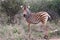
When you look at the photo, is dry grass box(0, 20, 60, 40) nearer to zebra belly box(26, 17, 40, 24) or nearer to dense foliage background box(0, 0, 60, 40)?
dense foliage background box(0, 0, 60, 40)

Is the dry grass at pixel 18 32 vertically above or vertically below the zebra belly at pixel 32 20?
below

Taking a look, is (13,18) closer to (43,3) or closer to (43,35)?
(43,35)

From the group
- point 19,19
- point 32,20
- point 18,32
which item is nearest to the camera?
point 18,32

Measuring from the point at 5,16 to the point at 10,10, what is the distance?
0.46m

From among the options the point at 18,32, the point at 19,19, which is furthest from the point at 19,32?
the point at 19,19

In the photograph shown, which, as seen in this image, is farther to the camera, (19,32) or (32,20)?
(32,20)

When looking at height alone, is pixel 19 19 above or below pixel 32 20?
above

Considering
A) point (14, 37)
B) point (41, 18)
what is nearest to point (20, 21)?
point (41, 18)

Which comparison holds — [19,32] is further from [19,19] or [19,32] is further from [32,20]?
[19,19]

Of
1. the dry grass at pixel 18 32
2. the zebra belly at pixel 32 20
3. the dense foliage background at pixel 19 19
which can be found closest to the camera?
the dry grass at pixel 18 32

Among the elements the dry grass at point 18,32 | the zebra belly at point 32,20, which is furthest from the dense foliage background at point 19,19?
the zebra belly at point 32,20

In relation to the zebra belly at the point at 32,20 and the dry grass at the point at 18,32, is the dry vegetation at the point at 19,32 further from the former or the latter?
the zebra belly at the point at 32,20

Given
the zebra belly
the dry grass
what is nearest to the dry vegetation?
the dry grass

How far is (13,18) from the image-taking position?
41.9ft
